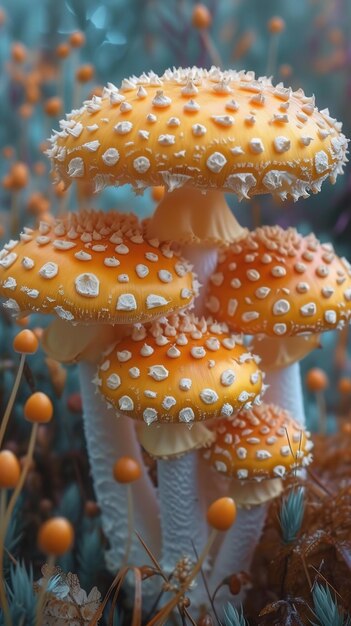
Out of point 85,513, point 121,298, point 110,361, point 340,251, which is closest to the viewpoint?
point 121,298

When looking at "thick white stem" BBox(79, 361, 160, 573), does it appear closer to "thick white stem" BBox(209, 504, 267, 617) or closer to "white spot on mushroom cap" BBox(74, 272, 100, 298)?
"thick white stem" BBox(209, 504, 267, 617)

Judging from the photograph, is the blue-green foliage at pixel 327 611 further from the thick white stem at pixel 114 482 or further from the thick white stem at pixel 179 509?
the thick white stem at pixel 114 482

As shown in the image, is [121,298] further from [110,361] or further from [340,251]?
[340,251]

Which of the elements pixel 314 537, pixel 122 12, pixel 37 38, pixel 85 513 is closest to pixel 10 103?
pixel 37 38

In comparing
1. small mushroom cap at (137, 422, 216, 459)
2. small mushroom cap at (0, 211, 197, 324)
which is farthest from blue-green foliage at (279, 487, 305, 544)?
small mushroom cap at (0, 211, 197, 324)

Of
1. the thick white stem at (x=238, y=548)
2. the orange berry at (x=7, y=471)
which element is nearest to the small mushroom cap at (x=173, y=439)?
the thick white stem at (x=238, y=548)

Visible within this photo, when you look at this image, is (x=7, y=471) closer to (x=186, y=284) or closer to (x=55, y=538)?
(x=55, y=538)
